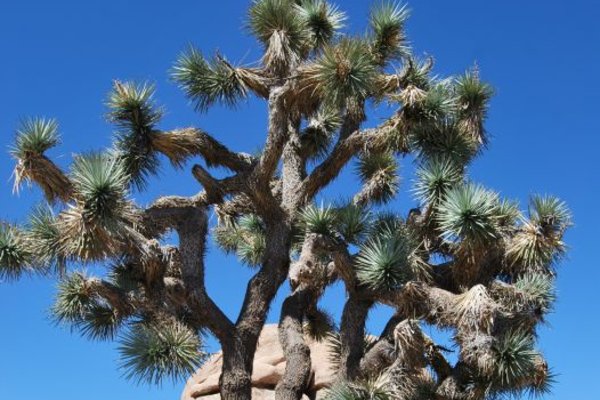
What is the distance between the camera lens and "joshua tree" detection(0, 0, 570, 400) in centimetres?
1011

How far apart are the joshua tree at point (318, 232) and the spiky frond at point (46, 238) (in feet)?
0.06

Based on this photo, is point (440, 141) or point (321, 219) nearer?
point (321, 219)

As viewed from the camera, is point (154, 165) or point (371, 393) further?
point (154, 165)

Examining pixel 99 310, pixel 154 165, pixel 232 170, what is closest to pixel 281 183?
pixel 232 170

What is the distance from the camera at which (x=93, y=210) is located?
9.68m

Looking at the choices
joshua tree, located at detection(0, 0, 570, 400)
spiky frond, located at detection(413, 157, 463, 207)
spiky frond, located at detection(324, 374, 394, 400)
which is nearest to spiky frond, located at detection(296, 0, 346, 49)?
joshua tree, located at detection(0, 0, 570, 400)

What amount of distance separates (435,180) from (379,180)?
1868 mm

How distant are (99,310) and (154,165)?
1.91 m

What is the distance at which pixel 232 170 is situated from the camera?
12.6m

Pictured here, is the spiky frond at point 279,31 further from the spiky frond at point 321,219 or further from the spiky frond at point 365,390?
the spiky frond at point 365,390

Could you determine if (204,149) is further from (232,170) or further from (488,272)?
(488,272)

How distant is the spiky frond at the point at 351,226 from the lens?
11.1m

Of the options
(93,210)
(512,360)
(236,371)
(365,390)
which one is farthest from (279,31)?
(512,360)

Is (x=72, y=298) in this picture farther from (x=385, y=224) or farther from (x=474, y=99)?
(x=474, y=99)
